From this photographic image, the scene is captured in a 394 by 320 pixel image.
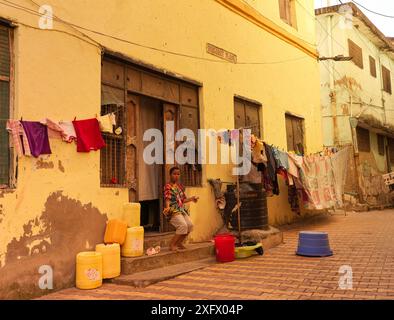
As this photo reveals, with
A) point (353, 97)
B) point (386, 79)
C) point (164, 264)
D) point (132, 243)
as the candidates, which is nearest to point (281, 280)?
point (164, 264)

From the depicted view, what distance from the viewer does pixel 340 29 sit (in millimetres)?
20516

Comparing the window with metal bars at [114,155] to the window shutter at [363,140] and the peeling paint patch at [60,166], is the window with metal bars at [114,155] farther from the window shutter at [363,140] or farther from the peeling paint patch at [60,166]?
the window shutter at [363,140]

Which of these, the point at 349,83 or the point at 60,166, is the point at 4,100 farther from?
the point at 349,83

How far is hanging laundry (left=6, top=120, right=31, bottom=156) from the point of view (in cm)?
527

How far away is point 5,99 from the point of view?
5.36m

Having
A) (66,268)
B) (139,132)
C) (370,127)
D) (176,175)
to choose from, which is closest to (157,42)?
(139,132)

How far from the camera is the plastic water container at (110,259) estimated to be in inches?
232

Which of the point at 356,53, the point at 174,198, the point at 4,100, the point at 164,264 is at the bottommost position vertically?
the point at 164,264

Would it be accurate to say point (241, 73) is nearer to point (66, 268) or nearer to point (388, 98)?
point (66, 268)

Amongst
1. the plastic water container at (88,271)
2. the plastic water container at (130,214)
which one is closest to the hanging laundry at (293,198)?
the plastic water container at (130,214)

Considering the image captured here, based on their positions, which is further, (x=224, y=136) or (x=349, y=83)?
(x=349, y=83)

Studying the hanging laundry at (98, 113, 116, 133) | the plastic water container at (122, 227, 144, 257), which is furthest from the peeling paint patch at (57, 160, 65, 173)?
the plastic water container at (122, 227, 144, 257)

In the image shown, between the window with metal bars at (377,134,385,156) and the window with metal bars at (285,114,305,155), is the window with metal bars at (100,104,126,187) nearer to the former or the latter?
the window with metal bars at (285,114,305,155)

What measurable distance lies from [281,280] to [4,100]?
450 centimetres
